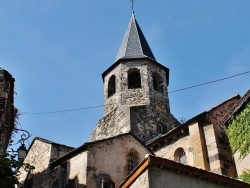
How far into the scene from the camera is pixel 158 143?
58.3 feet

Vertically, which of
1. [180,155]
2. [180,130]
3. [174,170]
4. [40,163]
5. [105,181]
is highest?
[180,130]

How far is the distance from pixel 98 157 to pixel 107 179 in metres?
0.94

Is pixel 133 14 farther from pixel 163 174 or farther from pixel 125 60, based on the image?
pixel 163 174

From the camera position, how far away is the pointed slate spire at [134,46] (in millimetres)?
27186

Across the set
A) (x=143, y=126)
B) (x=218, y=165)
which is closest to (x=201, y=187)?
(x=218, y=165)

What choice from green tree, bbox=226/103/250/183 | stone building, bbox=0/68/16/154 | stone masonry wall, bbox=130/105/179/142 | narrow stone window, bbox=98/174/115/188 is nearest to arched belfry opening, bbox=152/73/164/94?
stone masonry wall, bbox=130/105/179/142

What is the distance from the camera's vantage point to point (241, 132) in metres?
12.6

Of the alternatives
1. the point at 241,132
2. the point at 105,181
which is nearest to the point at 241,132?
the point at 241,132

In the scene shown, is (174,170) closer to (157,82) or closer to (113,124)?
(113,124)

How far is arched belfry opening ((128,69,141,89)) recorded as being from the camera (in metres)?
25.9

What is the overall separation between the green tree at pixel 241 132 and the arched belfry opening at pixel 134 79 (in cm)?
1300

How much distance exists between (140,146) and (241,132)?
5.92 metres

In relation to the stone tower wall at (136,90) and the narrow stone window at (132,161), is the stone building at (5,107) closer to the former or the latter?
the narrow stone window at (132,161)

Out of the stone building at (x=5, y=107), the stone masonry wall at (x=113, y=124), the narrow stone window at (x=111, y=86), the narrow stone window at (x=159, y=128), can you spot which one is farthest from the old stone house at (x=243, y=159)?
the narrow stone window at (x=111, y=86)
